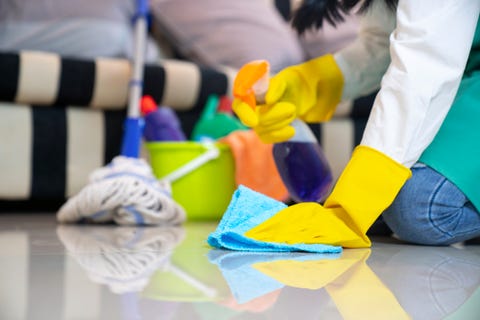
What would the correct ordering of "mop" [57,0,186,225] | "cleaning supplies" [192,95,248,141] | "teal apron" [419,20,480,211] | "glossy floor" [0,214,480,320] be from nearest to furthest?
1. "glossy floor" [0,214,480,320]
2. "teal apron" [419,20,480,211]
3. "mop" [57,0,186,225]
4. "cleaning supplies" [192,95,248,141]

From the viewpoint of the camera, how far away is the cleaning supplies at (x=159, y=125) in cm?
170

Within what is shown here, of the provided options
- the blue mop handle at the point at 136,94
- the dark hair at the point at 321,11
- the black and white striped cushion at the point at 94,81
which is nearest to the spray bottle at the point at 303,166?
the dark hair at the point at 321,11

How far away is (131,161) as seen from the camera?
152 cm

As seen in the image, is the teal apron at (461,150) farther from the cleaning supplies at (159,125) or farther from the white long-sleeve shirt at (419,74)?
the cleaning supplies at (159,125)

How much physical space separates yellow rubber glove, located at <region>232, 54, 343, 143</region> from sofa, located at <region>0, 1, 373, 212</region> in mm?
691

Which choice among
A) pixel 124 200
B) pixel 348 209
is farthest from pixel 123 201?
pixel 348 209

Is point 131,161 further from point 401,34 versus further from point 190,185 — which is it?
point 401,34

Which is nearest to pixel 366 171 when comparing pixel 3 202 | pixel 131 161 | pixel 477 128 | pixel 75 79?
pixel 477 128

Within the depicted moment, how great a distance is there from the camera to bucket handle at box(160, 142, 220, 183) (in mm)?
1640

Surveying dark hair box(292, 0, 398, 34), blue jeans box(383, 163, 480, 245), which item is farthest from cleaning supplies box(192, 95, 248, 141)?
blue jeans box(383, 163, 480, 245)

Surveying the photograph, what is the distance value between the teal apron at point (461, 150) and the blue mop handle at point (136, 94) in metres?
0.75

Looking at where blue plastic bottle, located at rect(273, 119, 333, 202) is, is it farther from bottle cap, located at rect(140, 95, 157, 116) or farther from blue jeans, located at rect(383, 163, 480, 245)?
bottle cap, located at rect(140, 95, 157, 116)

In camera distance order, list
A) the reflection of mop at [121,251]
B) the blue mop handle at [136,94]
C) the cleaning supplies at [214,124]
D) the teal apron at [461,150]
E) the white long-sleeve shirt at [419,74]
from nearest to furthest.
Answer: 1. the reflection of mop at [121,251]
2. the white long-sleeve shirt at [419,74]
3. the teal apron at [461,150]
4. the blue mop handle at [136,94]
5. the cleaning supplies at [214,124]

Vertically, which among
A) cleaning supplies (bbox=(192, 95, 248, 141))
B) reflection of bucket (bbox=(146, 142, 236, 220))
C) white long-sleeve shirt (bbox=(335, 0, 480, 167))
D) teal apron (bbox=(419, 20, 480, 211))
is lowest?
reflection of bucket (bbox=(146, 142, 236, 220))
